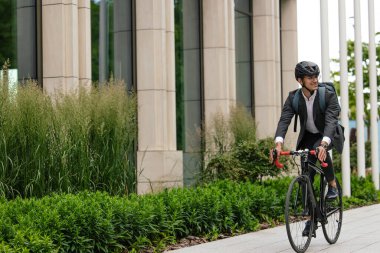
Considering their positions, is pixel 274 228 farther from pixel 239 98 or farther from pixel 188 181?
pixel 239 98

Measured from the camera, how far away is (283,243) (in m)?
10.0

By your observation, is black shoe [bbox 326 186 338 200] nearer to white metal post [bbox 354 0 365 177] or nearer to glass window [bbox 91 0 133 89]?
glass window [bbox 91 0 133 89]

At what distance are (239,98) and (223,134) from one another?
252 inches

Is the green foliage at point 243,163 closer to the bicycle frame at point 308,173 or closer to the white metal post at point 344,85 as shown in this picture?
the white metal post at point 344,85

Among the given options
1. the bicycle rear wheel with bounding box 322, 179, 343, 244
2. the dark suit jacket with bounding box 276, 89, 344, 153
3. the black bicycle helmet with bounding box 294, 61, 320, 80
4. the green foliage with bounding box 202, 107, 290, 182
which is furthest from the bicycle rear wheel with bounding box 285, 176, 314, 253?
the green foliage with bounding box 202, 107, 290, 182

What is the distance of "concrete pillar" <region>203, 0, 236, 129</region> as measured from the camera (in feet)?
68.6

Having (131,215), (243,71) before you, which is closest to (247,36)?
(243,71)

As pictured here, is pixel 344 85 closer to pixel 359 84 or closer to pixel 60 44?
pixel 359 84

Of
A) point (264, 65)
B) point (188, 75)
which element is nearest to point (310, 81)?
point (188, 75)

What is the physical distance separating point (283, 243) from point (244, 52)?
14643 mm

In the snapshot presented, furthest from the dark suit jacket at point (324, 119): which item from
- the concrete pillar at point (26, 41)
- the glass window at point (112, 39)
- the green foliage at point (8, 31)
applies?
the glass window at point (112, 39)

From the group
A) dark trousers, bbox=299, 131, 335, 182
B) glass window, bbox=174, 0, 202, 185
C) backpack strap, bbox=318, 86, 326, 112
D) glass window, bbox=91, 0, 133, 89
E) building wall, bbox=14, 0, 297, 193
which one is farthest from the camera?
glass window, bbox=174, 0, 202, 185

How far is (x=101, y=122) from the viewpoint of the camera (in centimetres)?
1177

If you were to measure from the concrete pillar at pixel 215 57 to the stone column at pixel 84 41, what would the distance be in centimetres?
522
